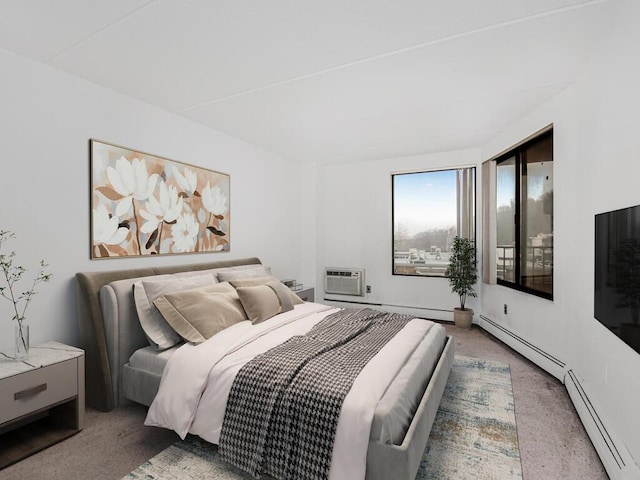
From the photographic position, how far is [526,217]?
12.5ft

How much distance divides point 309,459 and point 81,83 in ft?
10.00

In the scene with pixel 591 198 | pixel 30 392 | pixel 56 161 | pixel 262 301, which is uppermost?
pixel 56 161

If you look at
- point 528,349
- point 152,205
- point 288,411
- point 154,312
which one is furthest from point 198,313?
point 528,349

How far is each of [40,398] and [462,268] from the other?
4443mm

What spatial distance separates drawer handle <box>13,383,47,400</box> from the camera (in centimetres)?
194

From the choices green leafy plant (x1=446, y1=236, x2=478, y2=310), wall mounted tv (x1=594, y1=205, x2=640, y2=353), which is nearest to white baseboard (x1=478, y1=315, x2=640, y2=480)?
wall mounted tv (x1=594, y1=205, x2=640, y2=353)

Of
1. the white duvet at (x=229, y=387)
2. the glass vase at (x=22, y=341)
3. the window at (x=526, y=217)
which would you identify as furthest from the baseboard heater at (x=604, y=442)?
the glass vase at (x=22, y=341)

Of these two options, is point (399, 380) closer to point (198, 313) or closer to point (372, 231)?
point (198, 313)

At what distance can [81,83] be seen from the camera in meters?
2.65

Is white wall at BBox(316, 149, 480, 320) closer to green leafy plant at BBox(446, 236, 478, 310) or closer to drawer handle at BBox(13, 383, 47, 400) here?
green leafy plant at BBox(446, 236, 478, 310)

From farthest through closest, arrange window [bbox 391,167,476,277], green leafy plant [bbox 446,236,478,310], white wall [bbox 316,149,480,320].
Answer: white wall [bbox 316,149,480,320] → window [bbox 391,167,476,277] → green leafy plant [bbox 446,236,478,310]

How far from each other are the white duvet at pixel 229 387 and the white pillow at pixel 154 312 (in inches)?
8.6

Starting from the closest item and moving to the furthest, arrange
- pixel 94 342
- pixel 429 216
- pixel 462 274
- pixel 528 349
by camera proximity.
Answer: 1. pixel 94 342
2. pixel 528 349
3. pixel 462 274
4. pixel 429 216

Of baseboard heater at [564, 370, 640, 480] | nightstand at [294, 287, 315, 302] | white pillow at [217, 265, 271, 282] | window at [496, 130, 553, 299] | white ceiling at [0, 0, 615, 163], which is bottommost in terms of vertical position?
baseboard heater at [564, 370, 640, 480]
